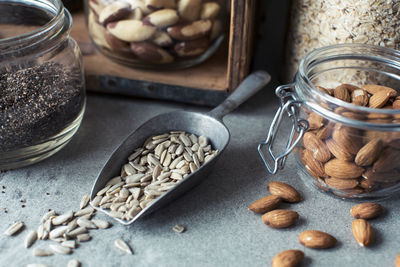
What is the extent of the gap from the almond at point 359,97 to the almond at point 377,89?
0.02m

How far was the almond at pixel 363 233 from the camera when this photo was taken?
645 mm

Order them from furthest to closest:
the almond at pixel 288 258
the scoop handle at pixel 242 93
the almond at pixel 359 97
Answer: the scoop handle at pixel 242 93, the almond at pixel 359 97, the almond at pixel 288 258

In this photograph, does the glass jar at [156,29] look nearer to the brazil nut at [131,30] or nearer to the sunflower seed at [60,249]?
the brazil nut at [131,30]

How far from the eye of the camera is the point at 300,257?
2.04 ft

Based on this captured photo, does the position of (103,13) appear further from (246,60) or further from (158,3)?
(246,60)

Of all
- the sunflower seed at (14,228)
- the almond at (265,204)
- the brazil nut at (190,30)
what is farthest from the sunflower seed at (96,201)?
the brazil nut at (190,30)

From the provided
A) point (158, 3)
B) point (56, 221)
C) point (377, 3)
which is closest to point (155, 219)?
point (56, 221)

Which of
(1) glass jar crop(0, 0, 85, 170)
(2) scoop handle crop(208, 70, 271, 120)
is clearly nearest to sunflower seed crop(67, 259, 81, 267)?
(1) glass jar crop(0, 0, 85, 170)

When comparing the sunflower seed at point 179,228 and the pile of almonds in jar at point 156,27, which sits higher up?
the pile of almonds in jar at point 156,27

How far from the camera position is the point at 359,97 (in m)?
0.72

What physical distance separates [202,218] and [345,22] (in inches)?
15.8

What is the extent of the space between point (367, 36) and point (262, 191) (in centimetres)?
31

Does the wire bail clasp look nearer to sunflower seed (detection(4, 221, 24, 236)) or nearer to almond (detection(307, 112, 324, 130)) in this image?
almond (detection(307, 112, 324, 130))

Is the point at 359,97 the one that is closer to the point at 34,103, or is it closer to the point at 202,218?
the point at 202,218
